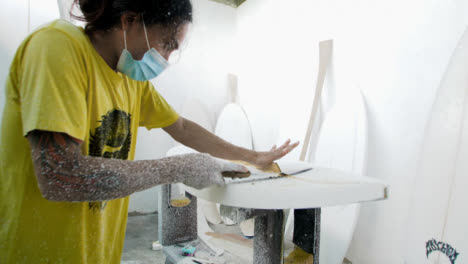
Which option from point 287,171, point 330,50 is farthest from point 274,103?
point 287,171

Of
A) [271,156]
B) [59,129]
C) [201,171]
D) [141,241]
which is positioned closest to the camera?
[59,129]

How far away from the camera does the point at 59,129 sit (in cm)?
48

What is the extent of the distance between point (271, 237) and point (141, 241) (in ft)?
5.65

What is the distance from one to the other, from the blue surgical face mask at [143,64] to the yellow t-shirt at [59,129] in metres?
0.04

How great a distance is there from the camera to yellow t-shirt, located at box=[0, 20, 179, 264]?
488 mm

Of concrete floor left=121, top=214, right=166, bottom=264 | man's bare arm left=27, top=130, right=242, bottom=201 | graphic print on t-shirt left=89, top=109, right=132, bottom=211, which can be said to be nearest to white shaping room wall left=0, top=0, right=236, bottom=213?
concrete floor left=121, top=214, right=166, bottom=264

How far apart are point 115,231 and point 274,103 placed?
5.84 feet

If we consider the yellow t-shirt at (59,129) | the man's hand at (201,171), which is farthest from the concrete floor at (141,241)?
the man's hand at (201,171)

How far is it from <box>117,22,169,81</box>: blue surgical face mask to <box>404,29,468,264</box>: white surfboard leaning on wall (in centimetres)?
119

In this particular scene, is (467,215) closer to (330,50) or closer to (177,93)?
(330,50)

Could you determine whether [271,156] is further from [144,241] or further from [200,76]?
[200,76]

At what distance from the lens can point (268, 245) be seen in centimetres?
87

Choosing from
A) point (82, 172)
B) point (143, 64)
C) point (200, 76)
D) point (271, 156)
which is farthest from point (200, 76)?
point (82, 172)

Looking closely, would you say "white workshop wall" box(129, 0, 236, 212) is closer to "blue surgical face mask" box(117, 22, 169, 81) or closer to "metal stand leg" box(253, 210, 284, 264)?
"blue surgical face mask" box(117, 22, 169, 81)
